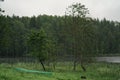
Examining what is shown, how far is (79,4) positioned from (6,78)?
119 feet

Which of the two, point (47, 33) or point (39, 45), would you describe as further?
point (47, 33)

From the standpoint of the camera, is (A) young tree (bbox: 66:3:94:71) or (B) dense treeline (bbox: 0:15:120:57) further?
(B) dense treeline (bbox: 0:15:120:57)

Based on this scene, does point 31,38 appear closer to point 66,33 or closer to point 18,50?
point 66,33

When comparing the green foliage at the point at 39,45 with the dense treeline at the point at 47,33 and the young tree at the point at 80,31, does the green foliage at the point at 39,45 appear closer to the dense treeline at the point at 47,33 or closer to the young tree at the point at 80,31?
the young tree at the point at 80,31

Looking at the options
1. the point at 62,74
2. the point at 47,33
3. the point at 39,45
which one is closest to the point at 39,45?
the point at 39,45

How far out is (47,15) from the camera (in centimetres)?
17588

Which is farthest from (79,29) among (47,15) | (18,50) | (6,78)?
(47,15)

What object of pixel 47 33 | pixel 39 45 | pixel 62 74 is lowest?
pixel 62 74

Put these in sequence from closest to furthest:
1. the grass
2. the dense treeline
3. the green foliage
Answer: the grass
the green foliage
the dense treeline

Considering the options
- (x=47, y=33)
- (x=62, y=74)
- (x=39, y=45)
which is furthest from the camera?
(x=47, y=33)

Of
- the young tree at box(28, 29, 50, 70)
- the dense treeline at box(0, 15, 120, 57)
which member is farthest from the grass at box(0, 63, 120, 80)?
the dense treeline at box(0, 15, 120, 57)

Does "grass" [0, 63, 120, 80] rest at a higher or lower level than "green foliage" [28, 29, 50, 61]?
lower

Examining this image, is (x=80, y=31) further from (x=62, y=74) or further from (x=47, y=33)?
(x=47, y=33)

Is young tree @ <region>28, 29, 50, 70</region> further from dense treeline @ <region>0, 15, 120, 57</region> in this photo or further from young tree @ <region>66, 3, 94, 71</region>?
dense treeline @ <region>0, 15, 120, 57</region>
